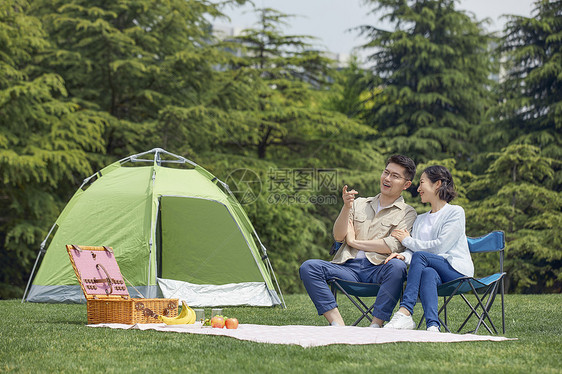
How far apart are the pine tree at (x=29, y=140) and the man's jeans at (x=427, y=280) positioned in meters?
6.22

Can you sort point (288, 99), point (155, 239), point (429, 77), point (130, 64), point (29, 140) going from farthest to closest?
point (429, 77)
point (288, 99)
point (130, 64)
point (29, 140)
point (155, 239)

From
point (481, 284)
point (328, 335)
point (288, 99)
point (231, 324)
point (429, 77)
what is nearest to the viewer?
point (328, 335)

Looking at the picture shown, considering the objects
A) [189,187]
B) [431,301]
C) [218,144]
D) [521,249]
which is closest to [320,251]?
[218,144]

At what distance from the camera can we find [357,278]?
3.57 meters

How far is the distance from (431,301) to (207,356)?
1191 millimetres

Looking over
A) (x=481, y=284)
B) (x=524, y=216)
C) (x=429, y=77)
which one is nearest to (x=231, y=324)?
(x=481, y=284)

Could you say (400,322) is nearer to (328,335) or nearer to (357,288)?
(357,288)

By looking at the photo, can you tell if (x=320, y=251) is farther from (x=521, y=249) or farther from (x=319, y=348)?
(x=319, y=348)

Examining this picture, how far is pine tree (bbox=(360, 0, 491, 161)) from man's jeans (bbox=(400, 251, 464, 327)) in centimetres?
1036

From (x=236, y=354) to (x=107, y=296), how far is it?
1.74 metres

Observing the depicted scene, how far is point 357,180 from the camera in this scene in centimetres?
1247

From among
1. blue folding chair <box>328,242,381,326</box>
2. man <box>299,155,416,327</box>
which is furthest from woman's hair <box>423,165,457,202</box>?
blue folding chair <box>328,242,381,326</box>

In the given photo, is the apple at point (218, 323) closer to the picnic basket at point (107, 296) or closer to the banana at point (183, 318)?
the banana at point (183, 318)

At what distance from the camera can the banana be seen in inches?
153
